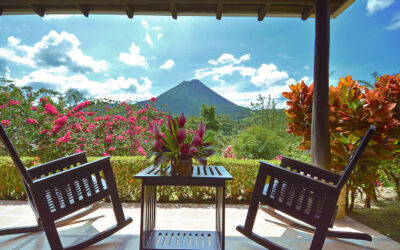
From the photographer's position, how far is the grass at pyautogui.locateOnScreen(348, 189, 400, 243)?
238 cm

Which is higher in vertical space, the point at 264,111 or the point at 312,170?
the point at 264,111

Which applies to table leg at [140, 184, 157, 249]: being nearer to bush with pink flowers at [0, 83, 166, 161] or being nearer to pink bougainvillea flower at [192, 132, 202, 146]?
pink bougainvillea flower at [192, 132, 202, 146]

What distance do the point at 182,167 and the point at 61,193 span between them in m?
0.94

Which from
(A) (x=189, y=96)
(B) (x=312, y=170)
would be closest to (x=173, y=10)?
(B) (x=312, y=170)

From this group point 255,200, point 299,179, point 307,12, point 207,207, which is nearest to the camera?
point 299,179

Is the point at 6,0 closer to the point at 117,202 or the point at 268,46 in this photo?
the point at 117,202

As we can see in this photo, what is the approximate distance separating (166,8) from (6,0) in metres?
1.85

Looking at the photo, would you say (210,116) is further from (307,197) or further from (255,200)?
(307,197)

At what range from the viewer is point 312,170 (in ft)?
6.82

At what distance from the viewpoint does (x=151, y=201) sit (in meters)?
2.00

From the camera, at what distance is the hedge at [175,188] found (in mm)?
3127

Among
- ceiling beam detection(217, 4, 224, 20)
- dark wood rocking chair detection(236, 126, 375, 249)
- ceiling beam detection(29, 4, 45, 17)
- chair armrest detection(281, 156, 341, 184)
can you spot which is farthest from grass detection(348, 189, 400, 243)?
ceiling beam detection(29, 4, 45, 17)

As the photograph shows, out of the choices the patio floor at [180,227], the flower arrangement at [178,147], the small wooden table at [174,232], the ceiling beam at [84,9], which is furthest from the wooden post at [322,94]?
the ceiling beam at [84,9]

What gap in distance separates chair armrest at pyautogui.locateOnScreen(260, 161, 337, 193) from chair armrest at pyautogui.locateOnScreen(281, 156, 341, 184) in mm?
405
